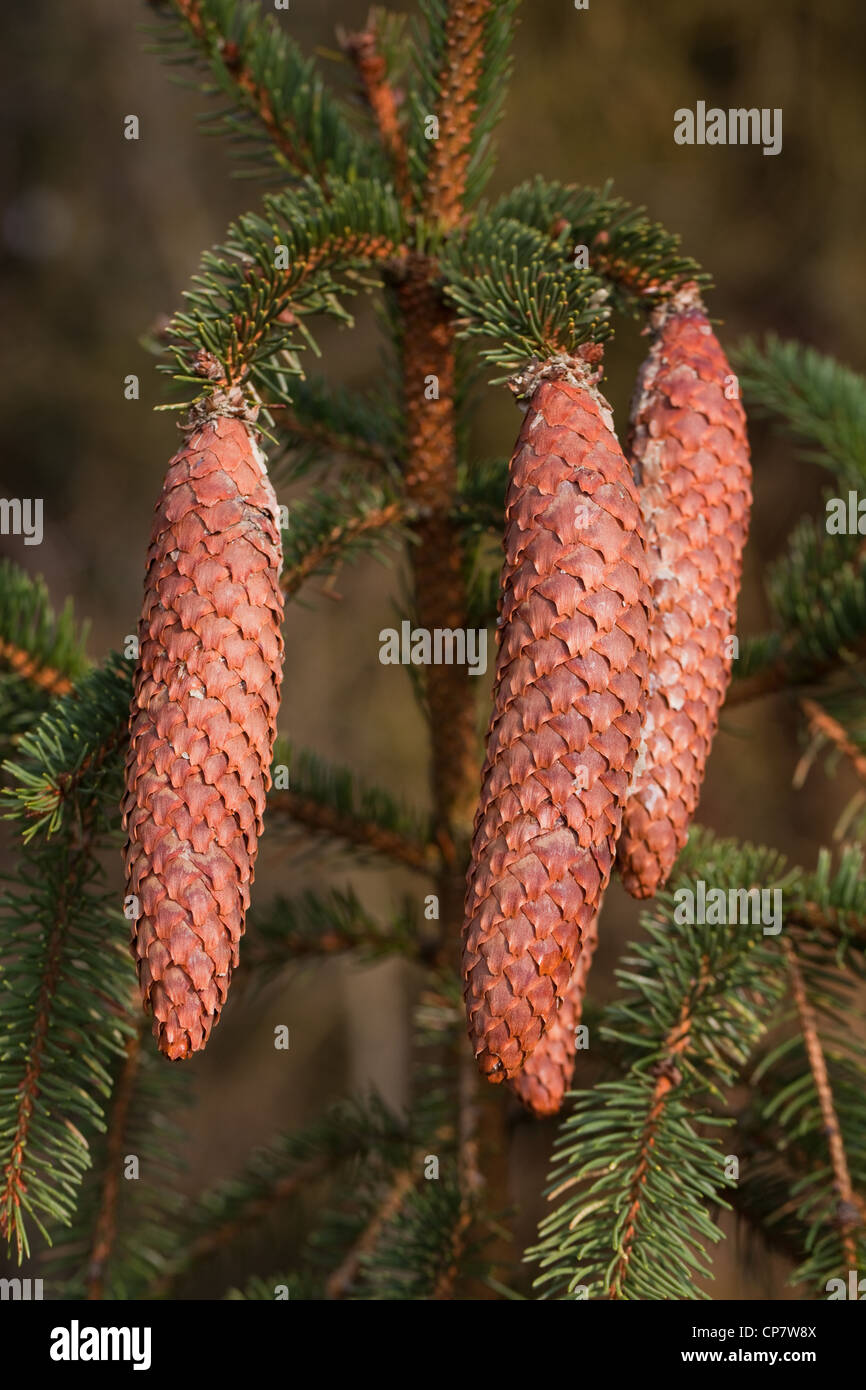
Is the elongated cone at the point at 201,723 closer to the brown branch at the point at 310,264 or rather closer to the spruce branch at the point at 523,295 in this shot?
the brown branch at the point at 310,264

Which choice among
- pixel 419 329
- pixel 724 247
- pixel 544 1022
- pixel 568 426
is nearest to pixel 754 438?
pixel 724 247

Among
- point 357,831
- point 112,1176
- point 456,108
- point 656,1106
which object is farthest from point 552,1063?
point 456,108

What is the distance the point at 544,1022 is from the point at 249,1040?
2.37 meters

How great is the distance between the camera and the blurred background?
2100 mm

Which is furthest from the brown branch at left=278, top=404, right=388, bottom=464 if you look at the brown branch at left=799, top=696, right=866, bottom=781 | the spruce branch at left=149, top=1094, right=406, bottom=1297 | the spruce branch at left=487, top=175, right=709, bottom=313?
the spruce branch at left=149, top=1094, right=406, bottom=1297

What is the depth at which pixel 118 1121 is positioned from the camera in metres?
0.94

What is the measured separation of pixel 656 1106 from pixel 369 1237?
1.37 ft

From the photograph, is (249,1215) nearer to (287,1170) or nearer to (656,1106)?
(287,1170)

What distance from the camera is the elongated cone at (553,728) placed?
1.75ft

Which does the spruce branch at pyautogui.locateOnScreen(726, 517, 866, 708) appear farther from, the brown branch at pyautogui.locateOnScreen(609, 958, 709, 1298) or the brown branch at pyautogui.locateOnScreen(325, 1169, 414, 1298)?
the brown branch at pyautogui.locateOnScreen(325, 1169, 414, 1298)

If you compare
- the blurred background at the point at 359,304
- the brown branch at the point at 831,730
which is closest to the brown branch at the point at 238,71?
the brown branch at the point at 831,730

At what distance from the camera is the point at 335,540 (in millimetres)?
828

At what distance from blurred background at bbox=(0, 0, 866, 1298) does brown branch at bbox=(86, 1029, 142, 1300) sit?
1299 mm
